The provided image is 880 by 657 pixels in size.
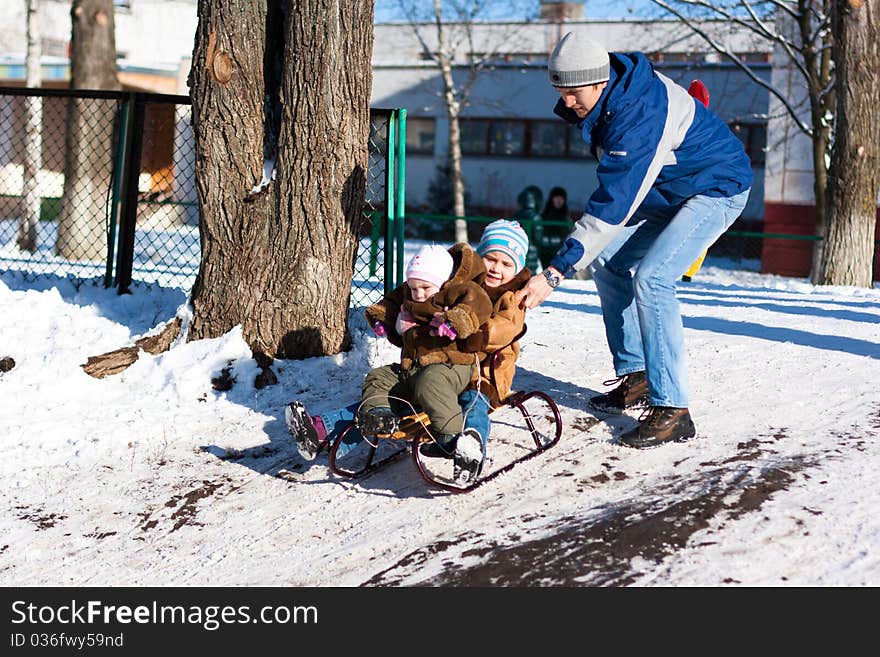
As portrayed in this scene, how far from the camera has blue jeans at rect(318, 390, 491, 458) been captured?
468 cm

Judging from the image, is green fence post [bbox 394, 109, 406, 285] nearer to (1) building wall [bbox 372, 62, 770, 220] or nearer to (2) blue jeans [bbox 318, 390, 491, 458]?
(2) blue jeans [bbox 318, 390, 491, 458]

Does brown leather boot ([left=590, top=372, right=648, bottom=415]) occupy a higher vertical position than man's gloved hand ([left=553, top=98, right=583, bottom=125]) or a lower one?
lower

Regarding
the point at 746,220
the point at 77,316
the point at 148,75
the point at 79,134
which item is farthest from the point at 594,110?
the point at 148,75

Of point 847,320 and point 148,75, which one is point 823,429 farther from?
point 148,75

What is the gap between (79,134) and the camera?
13.9m

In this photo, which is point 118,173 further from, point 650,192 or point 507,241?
point 650,192

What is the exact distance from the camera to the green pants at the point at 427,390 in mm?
4633

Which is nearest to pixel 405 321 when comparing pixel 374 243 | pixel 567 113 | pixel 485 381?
pixel 485 381

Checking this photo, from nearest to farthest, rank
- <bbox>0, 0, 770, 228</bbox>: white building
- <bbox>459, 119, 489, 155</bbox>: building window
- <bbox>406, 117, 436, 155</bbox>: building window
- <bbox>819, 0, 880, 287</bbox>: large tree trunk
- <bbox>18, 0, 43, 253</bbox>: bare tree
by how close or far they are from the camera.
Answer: <bbox>819, 0, 880, 287</bbox>: large tree trunk < <bbox>18, 0, 43, 253</bbox>: bare tree < <bbox>0, 0, 770, 228</bbox>: white building < <bbox>459, 119, 489, 155</bbox>: building window < <bbox>406, 117, 436, 155</bbox>: building window

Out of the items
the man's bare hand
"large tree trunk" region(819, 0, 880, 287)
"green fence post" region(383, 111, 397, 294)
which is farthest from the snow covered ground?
"large tree trunk" region(819, 0, 880, 287)

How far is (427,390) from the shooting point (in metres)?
4.64

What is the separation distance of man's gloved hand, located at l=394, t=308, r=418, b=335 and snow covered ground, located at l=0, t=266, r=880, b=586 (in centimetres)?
69

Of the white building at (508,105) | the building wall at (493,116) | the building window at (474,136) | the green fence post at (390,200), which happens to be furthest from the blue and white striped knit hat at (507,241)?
the building window at (474,136)

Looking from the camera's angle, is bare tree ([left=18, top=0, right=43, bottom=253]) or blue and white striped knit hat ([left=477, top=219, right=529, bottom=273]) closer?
blue and white striped knit hat ([left=477, top=219, right=529, bottom=273])
